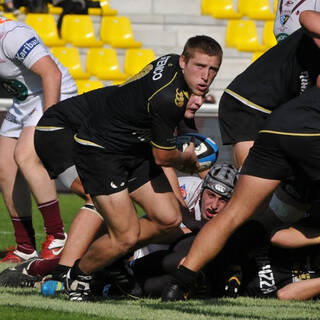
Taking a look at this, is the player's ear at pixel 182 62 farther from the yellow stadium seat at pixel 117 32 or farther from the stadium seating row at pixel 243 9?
the stadium seating row at pixel 243 9

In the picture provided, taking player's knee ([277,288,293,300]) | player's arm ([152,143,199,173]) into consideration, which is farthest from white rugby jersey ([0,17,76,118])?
player's knee ([277,288,293,300])

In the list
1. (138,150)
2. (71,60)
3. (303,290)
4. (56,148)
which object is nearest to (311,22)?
(138,150)

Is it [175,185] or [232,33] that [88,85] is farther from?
[175,185]

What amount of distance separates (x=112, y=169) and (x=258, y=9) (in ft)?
35.6

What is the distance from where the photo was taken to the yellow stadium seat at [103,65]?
45.3 ft

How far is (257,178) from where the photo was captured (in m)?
4.43

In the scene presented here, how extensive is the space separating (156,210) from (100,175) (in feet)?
1.19

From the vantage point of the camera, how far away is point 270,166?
441cm

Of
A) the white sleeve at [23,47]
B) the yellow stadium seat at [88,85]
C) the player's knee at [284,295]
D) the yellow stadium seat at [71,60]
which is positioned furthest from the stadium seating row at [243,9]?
the player's knee at [284,295]

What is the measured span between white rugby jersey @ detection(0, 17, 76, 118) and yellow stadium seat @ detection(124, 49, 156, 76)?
7.09 m

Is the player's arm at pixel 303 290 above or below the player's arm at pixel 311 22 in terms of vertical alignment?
below

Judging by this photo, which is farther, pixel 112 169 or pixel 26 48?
pixel 26 48

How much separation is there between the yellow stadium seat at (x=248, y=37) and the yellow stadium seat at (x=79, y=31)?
2.40m

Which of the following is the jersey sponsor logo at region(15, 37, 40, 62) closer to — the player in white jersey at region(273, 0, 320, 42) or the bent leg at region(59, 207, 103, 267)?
the bent leg at region(59, 207, 103, 267)
